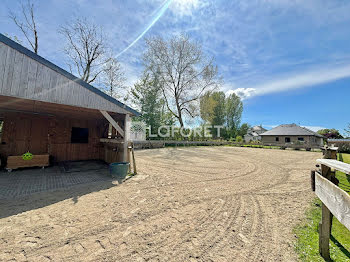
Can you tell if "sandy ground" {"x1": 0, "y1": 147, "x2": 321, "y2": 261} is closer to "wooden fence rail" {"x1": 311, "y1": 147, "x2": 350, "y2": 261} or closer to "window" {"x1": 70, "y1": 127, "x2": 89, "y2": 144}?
"wooden fence rail" {"x1": 311, "y1": 147, "x2": 350, "y2": 261}

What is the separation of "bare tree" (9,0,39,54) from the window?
14165mm

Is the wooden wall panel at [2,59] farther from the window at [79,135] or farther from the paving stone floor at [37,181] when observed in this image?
the window at [79,135]

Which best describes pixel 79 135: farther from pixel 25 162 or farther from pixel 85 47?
pixel 85 47

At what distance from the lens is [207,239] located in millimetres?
2385

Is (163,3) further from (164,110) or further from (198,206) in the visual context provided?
(164,110)

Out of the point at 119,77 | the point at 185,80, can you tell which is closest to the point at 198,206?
the point at 119,77

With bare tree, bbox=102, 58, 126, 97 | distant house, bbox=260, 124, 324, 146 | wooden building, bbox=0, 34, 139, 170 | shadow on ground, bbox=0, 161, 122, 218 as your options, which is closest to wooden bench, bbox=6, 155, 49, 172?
wooden building, bbox=0, 34, 139, 170

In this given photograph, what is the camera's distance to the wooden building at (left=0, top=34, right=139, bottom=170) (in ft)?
13.2

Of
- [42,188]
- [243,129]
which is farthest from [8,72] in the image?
[243,129]

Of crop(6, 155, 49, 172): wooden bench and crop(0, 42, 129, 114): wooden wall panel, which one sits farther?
crop(6, 155, 49, 172): wooden bench

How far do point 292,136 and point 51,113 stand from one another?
1392 inches

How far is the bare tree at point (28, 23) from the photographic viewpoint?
13.7 meters

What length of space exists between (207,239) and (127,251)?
1.28 m

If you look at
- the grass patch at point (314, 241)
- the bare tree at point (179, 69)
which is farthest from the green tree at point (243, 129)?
the grass patch at point (314, 241)
